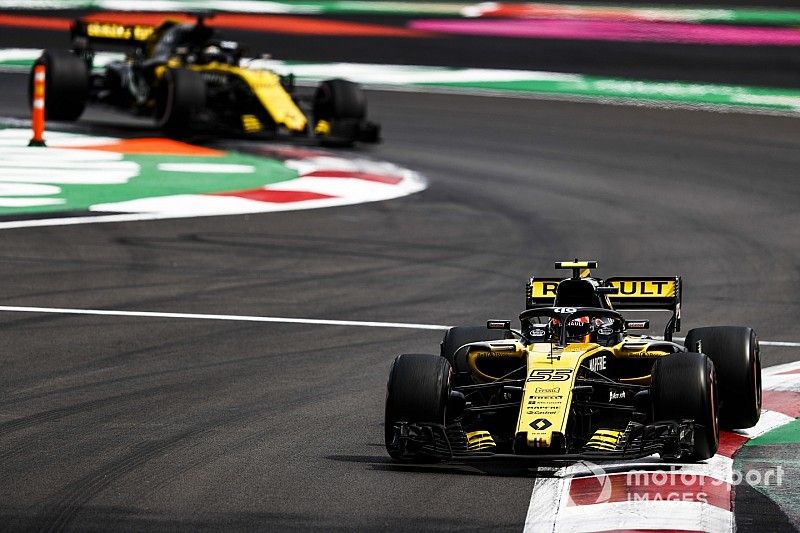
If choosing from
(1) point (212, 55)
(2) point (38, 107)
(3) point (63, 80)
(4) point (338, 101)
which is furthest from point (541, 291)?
(3) point (63, 80)

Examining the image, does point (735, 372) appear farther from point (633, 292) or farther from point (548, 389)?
point (548, 389)

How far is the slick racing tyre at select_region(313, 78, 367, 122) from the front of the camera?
23906 millimetres

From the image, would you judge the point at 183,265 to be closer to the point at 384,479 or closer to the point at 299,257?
the point at 299,257

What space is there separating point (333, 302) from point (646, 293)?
167 inches

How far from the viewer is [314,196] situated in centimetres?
2027

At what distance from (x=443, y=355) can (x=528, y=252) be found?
684cm

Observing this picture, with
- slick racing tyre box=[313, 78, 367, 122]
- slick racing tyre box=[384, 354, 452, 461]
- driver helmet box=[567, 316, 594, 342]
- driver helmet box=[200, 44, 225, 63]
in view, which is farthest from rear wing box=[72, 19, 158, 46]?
slick racing tyre box=[384, 354, 452, 461]

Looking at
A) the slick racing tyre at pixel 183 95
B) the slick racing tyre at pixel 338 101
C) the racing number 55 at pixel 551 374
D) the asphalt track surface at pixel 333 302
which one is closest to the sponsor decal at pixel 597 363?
the racing number 55 at pixel 551 374

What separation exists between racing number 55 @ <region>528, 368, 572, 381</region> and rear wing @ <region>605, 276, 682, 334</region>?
1.48 metres

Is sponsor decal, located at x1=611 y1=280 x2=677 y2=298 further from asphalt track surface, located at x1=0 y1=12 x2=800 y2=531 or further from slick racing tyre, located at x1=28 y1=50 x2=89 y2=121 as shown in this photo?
slick racing tyre, located at x1=28 y1=50 x2=89 y2=121

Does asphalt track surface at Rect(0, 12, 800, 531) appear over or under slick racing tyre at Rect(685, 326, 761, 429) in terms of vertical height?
under

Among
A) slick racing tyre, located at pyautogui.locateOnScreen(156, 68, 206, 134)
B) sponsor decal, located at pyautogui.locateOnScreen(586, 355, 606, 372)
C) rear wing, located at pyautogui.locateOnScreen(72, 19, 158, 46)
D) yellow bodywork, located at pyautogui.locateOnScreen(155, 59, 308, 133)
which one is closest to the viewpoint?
sponsor decal, located at pyautogui.locateOnScreen(586, 355, 606, 372)

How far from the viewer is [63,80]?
2527 cm

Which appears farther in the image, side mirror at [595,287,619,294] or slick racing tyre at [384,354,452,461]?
side mirror at [595,287,619,294]
